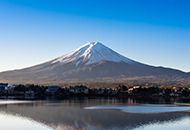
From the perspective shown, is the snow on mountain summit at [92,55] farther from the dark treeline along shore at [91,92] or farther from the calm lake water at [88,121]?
the calm lake water at [88,121]

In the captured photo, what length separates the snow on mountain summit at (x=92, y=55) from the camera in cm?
8600

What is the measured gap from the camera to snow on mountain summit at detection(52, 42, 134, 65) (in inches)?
3386

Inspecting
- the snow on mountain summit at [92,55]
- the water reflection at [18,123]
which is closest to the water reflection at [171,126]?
the water reflection at [18,123]

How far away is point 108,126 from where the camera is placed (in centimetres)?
1563

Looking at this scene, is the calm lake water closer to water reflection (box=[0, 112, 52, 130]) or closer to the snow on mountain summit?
water reflection (box=[0, 112, 52, 130])

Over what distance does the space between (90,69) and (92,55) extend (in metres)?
7.65

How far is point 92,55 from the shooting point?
293ft

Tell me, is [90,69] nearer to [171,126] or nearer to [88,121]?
[88,121]

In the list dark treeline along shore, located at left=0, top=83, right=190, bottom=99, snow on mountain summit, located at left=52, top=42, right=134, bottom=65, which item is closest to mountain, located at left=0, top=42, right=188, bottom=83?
snow on mountain summit, located at left=52, top=42, right=134, bottom=65

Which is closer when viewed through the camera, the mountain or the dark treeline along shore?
the dark treeline along shore

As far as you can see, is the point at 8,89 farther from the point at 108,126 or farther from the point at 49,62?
the point at 49,62

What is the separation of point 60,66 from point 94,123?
218 feet

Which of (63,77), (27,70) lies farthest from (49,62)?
(63,77)

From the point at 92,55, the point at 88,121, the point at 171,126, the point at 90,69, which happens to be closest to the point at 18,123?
the point at 88,121
